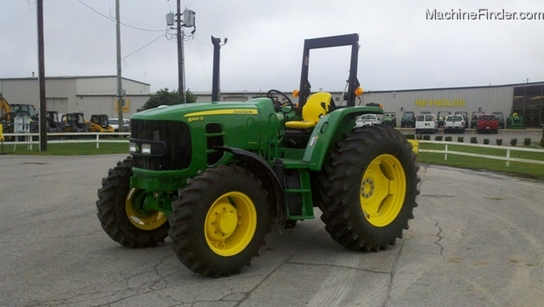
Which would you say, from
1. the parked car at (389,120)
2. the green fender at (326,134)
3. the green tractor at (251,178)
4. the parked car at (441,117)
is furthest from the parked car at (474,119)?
the green fender at (326,134)

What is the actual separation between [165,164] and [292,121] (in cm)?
217

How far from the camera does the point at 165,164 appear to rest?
5855 millimetres

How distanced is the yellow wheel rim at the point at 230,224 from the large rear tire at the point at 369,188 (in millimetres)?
1088

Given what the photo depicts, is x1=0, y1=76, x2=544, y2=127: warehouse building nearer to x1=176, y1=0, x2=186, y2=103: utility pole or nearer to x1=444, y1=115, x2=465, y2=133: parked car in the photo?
x1=444, y1=115, x2=465, y2=133: parked car

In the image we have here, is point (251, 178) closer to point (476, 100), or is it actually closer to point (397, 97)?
point (476, 100)

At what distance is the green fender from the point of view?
6.49 m

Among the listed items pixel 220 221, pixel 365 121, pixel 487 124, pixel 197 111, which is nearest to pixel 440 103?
pixel 487 124

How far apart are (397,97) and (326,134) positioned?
5966 cm

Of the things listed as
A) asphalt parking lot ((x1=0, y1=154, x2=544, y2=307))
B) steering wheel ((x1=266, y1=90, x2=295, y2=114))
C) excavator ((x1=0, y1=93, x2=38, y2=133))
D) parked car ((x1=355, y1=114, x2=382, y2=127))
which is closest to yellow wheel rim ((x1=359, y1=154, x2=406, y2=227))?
asphalt parking lot ((x1=0, y1=154, x2=544, y2=307))

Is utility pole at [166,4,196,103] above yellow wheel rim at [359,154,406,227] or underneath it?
above

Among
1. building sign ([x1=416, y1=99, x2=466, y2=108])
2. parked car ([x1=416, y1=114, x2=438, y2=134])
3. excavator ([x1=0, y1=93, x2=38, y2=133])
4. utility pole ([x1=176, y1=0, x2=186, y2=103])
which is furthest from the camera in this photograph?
building sign ([x1=416, y1=99, x2=466, y2=108])

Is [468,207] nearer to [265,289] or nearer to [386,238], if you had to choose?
[386,238]

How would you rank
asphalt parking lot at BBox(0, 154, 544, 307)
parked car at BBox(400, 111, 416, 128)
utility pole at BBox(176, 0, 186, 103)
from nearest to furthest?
1. asphalt parking lot at BBox(0, 154, 544, 307)
2. utility pole at BBox(176, 0, 186, 103)
3. parked car at BBox(400, 111, 416, 128)

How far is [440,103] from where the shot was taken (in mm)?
62438
